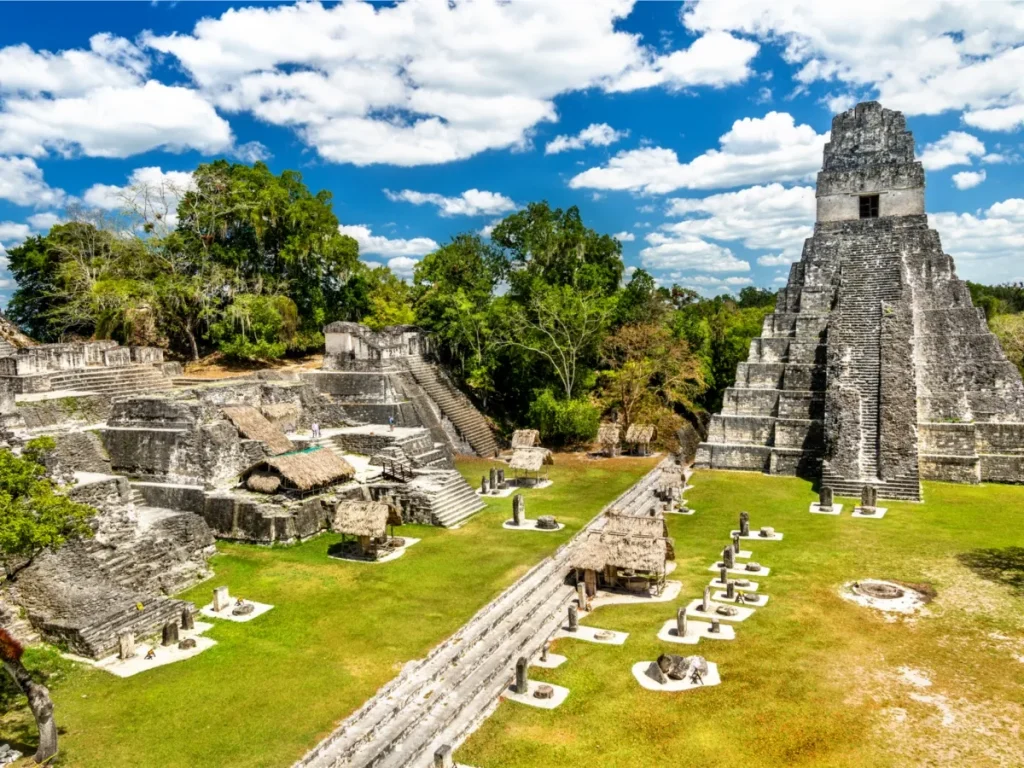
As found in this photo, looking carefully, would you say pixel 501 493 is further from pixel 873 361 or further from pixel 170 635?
pixel 873 361

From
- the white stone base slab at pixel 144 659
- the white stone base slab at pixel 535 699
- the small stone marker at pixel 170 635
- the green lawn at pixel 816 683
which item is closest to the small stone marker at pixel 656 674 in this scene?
the green lawn at pixel 816 683

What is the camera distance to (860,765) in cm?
908

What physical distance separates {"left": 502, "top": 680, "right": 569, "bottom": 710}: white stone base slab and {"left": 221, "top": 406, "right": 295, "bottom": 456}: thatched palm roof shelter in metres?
12.5

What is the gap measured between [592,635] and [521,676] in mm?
2350

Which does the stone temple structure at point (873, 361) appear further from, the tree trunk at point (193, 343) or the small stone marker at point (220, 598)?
the tree trunk at point (193, 343)

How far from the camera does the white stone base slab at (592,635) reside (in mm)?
12875

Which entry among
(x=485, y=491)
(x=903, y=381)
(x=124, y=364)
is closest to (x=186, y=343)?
(x=124, y=364)

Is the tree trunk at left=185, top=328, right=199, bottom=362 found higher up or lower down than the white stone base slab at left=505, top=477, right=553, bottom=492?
higher up

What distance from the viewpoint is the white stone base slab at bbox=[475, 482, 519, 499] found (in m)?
23.1

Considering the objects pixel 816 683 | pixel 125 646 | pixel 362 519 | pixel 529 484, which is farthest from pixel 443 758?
pixel 529 484

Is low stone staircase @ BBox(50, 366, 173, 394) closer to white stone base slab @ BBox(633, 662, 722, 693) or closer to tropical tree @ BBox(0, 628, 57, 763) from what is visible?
tropical tree @ BBox(0, 628, 57, 763)

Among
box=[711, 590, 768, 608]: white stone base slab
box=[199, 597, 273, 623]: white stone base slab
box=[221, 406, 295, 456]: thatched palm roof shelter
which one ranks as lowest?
box=[199, 597, 273, 623]: white stone base slab

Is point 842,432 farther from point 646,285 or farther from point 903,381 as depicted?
point 646,285

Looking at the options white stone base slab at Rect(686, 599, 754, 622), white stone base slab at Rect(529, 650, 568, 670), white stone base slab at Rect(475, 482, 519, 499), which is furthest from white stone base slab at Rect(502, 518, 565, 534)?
white stone base slab at Rect(529, 650, 568, 670)
